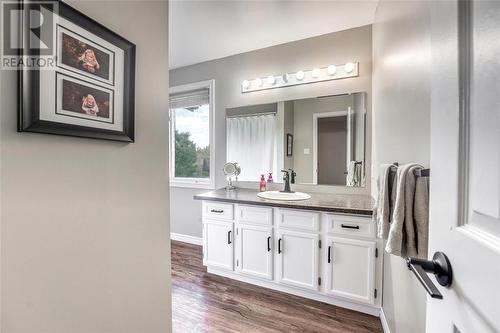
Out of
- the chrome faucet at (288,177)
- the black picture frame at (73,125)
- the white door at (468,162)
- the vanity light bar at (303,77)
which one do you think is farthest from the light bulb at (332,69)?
the black picture frame at (73,125)

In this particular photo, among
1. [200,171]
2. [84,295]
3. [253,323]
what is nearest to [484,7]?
[84,295]

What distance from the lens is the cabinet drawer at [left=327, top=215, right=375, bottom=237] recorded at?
1734mm

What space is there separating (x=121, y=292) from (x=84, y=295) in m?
0.15

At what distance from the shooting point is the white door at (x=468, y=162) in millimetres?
380

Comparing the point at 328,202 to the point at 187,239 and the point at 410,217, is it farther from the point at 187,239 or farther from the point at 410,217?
the point at 187,239

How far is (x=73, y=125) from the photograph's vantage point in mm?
707

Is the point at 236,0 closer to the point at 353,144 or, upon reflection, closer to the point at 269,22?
the point at 269,22

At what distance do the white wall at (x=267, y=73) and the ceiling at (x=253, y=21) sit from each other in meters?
0.11

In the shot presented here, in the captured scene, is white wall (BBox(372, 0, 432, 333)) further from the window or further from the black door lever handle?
the window

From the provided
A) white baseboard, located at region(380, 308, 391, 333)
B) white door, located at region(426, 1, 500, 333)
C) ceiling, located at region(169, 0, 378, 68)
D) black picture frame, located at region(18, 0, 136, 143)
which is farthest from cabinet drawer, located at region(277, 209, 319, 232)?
ceiling, located at region(169, 0, 378, 68)

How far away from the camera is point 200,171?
3268 mm

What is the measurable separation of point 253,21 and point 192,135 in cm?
176

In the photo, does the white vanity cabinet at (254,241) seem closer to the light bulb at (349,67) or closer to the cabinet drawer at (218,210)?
the cabinet drawer at (218,210)

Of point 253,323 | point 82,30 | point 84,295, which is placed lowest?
point 253,323
